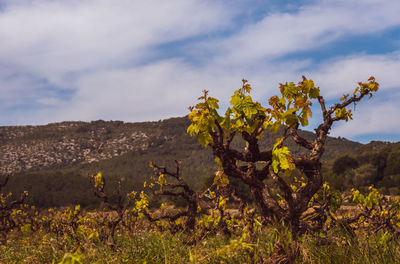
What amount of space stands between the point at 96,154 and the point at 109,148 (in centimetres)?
763

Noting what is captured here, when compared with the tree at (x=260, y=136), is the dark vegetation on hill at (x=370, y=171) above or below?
below

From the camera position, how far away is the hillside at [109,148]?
109 metres

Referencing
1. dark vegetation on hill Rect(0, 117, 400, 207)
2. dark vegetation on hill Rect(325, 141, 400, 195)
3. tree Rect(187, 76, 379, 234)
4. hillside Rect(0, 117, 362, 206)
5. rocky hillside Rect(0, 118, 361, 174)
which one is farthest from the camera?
rocky hillside Rect(0, 118, 361, 174)

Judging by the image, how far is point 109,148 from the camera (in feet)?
473

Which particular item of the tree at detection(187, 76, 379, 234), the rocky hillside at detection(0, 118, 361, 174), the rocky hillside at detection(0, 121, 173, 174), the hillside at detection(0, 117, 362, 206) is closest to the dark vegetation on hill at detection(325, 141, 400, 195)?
the tree at detection(187, 76, 379, 234)

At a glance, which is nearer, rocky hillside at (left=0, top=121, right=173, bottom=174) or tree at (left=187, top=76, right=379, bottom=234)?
tree at (left=187, top=76, right=379, bottom=234)

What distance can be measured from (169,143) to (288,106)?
142558 millimetres

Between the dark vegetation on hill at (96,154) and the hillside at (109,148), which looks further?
the hillside at (109,148)

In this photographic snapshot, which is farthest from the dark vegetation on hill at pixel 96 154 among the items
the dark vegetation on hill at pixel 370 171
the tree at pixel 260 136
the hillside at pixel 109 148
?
the tree at pixel 260 136

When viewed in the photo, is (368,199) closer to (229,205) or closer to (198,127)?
(198,127)

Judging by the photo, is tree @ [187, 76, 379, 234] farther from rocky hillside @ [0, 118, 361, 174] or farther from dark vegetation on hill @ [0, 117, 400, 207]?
rocky hillside @ [0, 118, 361, 174]

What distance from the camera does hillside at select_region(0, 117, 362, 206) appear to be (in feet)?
357

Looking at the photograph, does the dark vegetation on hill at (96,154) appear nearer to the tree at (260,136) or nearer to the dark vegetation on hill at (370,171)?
the dark vegetation on hill at (370,171)

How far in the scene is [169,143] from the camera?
145750mm
